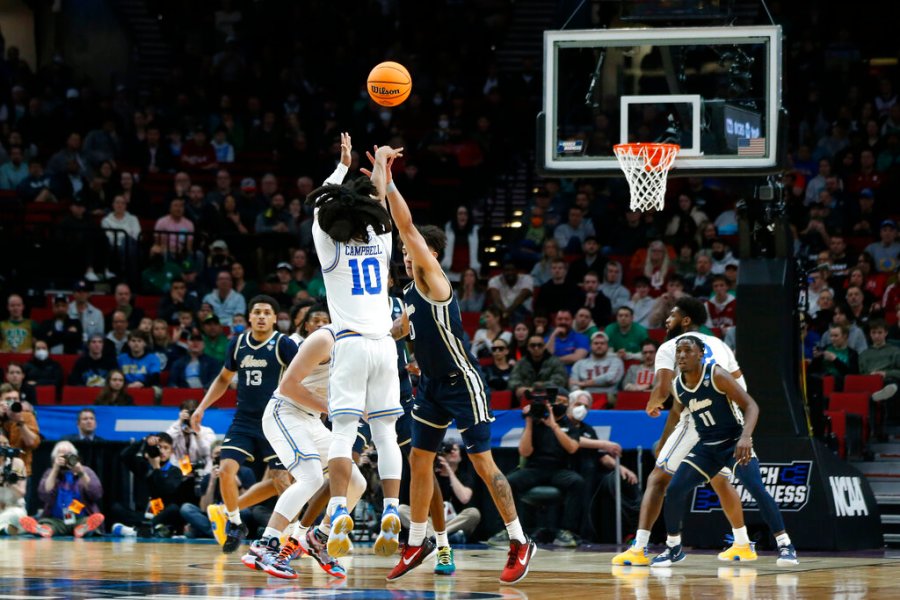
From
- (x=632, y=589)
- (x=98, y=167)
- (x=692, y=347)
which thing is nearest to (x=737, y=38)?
(x=692, y=347)

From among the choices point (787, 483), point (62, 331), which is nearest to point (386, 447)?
point (787, 483)

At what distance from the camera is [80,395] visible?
59.9 ft

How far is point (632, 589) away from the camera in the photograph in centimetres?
909

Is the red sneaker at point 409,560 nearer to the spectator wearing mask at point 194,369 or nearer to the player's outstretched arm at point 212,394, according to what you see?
the player's outstretched arm at point 212,394

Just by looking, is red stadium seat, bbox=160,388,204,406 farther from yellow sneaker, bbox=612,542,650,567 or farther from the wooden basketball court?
yellow sneaker, bbox=612,542,650,567

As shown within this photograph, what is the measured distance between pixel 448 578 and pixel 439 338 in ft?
5.22

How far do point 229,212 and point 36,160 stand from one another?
163 inches

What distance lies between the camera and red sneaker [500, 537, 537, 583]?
9.35m

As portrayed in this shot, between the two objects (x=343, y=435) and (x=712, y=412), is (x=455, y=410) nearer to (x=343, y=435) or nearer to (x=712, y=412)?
(x=343, y=435)

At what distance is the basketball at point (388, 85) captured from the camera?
10531 millimetres

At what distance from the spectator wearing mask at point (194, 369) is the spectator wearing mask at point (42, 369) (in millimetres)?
1636

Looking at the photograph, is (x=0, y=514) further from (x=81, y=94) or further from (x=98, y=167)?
(x=81, y=94)

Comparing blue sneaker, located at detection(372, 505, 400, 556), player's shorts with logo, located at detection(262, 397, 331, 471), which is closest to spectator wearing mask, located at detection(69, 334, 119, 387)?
player's shorts with logo, located at detection(262, 397, 331, 471)

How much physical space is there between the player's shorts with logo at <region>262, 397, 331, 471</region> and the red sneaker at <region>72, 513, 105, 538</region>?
5241 mm
